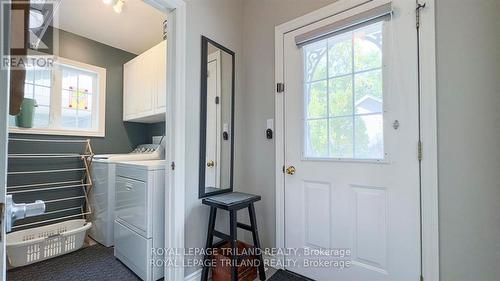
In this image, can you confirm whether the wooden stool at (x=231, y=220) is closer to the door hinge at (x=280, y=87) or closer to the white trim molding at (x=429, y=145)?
the door hinge at (x=280, y=87)

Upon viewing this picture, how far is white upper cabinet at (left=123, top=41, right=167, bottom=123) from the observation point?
2.51 m

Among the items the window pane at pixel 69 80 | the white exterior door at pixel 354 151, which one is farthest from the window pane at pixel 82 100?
the white exterior door at pixel 354 151

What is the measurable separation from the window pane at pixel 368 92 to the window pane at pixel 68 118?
125 inches

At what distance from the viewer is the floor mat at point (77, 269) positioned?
188 centimetres

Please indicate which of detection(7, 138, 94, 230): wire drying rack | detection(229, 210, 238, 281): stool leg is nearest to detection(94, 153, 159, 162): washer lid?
detection(7, 138, 94, 230): wire drying rack

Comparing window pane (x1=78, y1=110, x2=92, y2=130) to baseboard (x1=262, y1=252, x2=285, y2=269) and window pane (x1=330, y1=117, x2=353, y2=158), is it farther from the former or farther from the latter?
window pane (x1=330, y1=117, x2=353, y2=158)

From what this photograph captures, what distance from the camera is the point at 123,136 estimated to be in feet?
10.5

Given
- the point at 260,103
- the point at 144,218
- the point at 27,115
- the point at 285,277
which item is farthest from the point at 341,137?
the point at 27,115

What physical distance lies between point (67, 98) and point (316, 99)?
117 inches

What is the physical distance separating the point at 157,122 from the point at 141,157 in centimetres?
80

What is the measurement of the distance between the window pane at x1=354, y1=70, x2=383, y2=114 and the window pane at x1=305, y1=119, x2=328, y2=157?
0.27 meters

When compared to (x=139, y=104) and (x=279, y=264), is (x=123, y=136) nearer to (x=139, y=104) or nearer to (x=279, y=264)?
(x=139, y=104)

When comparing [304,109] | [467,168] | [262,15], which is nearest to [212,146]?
[304,109]

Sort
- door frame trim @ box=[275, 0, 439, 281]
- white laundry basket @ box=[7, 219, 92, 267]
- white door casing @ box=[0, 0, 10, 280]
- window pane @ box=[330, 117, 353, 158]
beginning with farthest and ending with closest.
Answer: white laundry basket @ box=[7, 219, 92, 267] → window pane @ box=[330, 117, 353, 158] → door frame trim @ box=[275, 0, 439, 281] → white door casing @ box=[0, 0, 10, 280]
